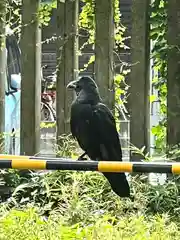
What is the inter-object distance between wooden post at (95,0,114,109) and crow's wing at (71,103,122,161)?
523 millimetres

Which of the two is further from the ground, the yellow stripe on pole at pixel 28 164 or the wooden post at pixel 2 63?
the wooden post at pixel 2 63

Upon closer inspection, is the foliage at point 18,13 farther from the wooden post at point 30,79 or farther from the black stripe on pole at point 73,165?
the black stripe on pole at point 73,165

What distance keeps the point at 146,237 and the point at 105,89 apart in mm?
1487

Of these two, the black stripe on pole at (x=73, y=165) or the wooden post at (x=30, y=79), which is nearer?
the black stripe on pole at (x=73, y=165)

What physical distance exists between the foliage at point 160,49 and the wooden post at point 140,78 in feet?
0.57

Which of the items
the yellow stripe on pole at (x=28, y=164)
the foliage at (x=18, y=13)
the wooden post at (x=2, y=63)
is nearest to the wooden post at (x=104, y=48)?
the foliage at (x=18, y=13)

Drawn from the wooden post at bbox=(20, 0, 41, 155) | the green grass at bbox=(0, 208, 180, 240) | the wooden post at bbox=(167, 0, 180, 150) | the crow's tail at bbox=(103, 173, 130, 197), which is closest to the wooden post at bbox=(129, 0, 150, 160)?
the wooden post at bbox=(167, 0, 180, 150)

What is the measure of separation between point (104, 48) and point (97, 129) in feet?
2.22

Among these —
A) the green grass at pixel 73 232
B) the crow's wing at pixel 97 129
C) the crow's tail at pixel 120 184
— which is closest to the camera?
the green grass at pixel 73 232

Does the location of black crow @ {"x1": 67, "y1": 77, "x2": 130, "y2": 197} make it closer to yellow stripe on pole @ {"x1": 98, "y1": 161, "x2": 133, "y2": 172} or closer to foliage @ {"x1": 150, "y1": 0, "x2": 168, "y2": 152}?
foliage @ {"x1": 150, "y1": 0, "x2": 168, "y2": 152}

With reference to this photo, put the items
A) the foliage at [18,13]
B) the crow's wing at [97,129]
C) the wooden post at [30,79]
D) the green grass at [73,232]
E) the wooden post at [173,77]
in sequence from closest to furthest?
the green grass at [73,232], the crow's wing at [97,129], the wooden post at [173,77], the wooden post at [30,79], the foliage at [18,13]

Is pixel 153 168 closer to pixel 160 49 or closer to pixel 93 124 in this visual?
pixel 93 124

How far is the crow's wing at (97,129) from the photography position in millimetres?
3131

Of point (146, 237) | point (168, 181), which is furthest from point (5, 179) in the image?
point (146, 237)
